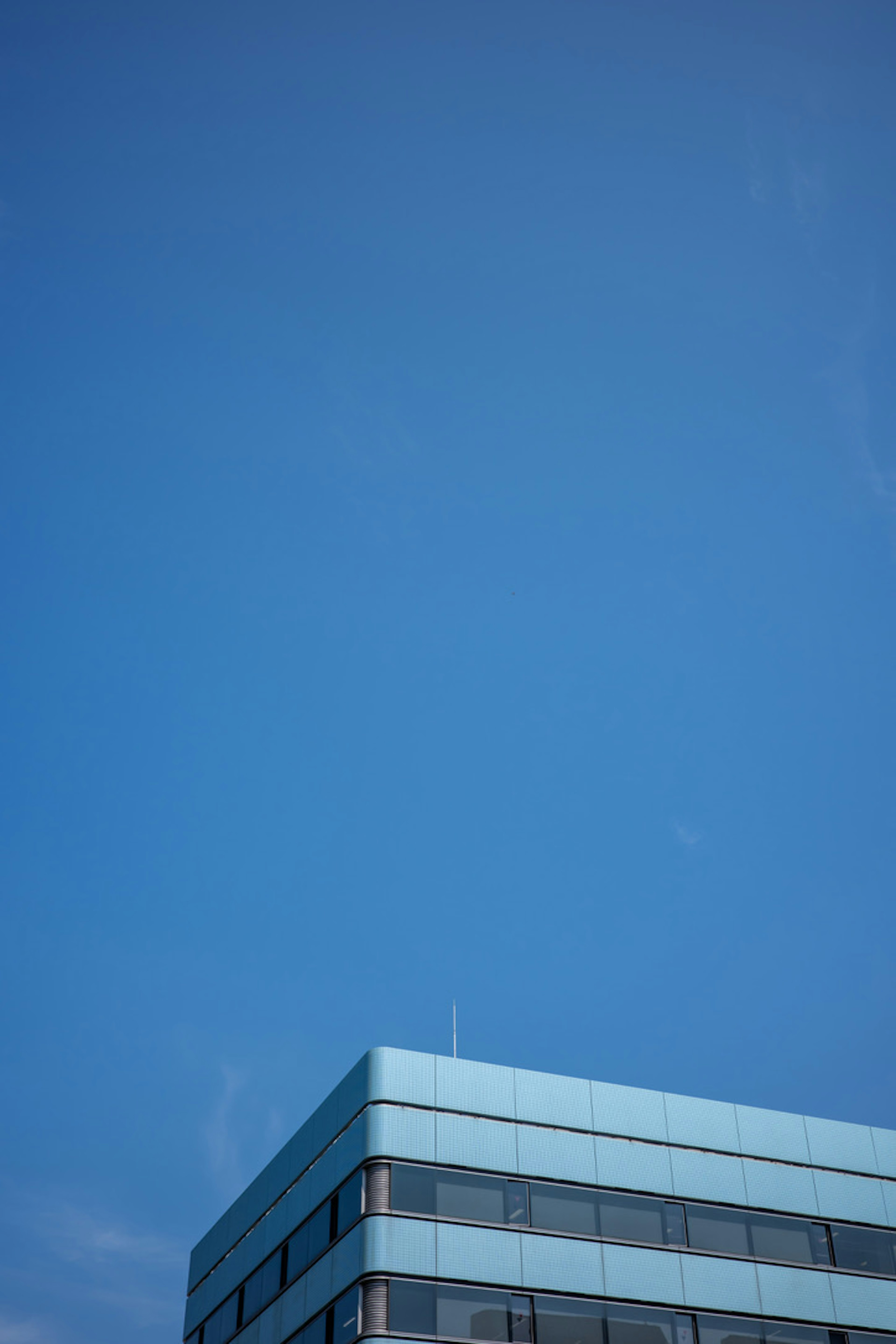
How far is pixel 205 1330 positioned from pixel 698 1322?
2506cm

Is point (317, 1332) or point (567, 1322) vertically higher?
point (317, 1332)

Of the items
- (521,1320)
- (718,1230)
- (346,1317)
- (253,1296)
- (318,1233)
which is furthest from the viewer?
(253,1296)

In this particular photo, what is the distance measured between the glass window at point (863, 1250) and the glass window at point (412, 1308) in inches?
660

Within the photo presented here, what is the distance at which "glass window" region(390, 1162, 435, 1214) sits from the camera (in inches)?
1813

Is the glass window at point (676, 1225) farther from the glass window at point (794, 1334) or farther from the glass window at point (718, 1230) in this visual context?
the glass window at point (794, 1334)

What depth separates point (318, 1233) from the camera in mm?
49906

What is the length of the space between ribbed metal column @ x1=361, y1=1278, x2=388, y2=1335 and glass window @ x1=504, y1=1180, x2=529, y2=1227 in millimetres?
4934

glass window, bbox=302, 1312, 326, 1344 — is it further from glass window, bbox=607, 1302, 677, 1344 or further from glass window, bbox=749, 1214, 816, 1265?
glass window, bbox=749, 1214, 816, 1265

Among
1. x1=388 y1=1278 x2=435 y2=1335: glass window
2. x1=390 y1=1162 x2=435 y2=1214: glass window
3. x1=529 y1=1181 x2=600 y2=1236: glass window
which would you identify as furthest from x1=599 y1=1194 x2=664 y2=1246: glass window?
x1=388 y1=1278 x2=435 y2=1335: glass window

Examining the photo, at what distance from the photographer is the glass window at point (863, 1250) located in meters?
51.9

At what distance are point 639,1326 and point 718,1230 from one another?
5003mm

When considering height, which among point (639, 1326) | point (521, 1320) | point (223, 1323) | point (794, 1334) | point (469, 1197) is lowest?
point (521, 1320)

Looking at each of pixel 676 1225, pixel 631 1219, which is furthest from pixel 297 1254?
pixel 676 1225

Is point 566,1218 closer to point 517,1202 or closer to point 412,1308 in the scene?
point 517,1202
